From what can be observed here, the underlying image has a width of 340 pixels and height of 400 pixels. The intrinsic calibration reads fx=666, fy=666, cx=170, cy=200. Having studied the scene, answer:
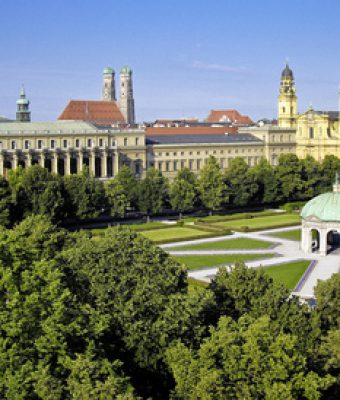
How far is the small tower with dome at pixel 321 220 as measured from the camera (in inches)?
2795

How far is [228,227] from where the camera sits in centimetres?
8819

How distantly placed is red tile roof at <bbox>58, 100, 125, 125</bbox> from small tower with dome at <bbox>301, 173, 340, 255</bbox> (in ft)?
328

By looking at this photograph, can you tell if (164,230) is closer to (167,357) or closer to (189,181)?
(189,181)

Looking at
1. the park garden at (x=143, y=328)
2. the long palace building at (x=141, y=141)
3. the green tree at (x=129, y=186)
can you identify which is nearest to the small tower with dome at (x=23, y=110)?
the long palace building at (x=141, y=141)

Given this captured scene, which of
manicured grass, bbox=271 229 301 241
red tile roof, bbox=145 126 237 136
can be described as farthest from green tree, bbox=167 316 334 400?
red tile roof, bbox=145 126 237 136

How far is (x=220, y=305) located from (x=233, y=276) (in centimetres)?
202

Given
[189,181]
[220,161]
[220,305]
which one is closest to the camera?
[220,305]

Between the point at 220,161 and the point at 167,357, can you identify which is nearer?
the point at 167,357

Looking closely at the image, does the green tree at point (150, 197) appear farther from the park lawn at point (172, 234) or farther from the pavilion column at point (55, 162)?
the pavilion column at point (55, 162)

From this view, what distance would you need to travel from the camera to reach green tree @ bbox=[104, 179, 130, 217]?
91.8 meters

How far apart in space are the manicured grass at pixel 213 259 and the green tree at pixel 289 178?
39.7 meters

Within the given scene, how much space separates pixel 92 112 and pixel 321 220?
352 ft

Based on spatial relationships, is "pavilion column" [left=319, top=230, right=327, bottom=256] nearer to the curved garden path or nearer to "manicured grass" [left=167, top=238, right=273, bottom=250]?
the curved garden path

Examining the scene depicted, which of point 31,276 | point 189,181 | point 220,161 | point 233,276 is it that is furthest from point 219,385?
point 220,161
